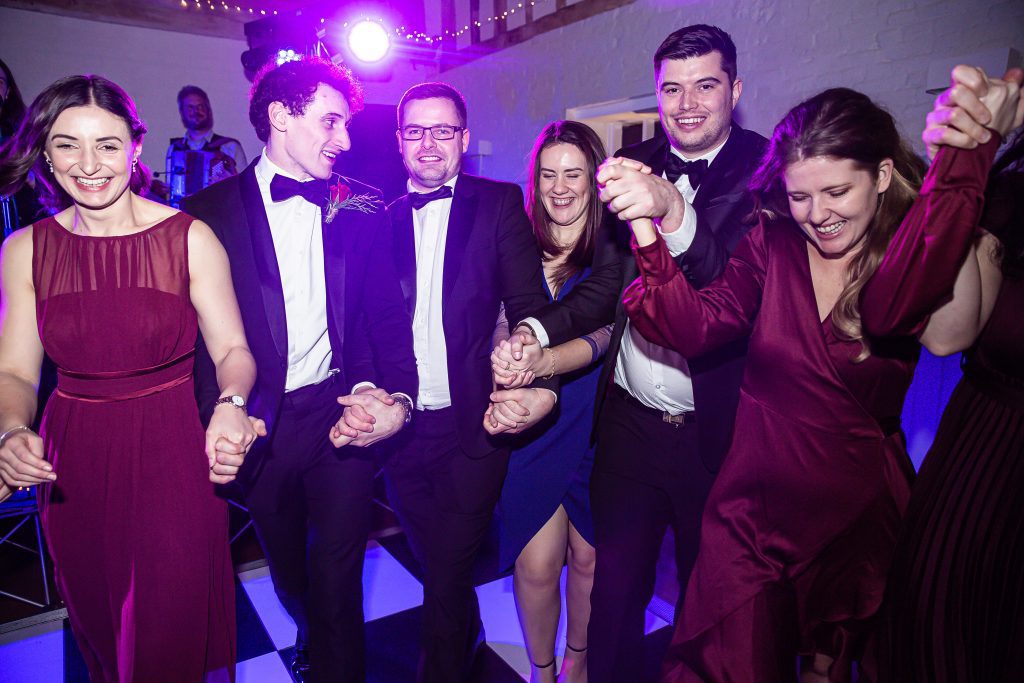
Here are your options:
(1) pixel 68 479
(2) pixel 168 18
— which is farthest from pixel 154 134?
(1) pixel 68 479

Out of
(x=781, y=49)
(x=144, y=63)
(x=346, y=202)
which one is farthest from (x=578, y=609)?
(x=144, y=63)

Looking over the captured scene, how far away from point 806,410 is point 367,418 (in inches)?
43.6

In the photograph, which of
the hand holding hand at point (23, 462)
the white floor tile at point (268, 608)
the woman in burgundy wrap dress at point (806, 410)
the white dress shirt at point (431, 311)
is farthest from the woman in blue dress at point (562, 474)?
the hand holding hand at point (23, 462)

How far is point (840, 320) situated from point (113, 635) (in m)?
1.87

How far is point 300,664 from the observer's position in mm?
2234

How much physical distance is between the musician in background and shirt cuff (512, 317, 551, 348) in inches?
193

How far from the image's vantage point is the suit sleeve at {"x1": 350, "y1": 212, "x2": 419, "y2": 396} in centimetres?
198

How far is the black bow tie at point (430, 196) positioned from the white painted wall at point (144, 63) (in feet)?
20.4

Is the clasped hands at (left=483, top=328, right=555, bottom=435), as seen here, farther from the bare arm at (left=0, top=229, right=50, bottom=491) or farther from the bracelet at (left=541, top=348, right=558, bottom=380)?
the bare arm at (left=0, top=229, right=50, bottom=491)

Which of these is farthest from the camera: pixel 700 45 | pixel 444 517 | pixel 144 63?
pixel 144 63

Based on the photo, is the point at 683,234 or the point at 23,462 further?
the point at 683,234

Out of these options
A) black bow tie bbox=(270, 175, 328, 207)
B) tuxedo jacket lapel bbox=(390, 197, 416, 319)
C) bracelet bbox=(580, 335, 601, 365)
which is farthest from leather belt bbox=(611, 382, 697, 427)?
black bow tie bbox=(270, 175, 328, 207)

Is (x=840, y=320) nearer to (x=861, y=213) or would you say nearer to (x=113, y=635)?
(x=861, y=213)

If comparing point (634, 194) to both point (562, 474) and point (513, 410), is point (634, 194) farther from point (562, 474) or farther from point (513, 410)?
point (562, 474)
